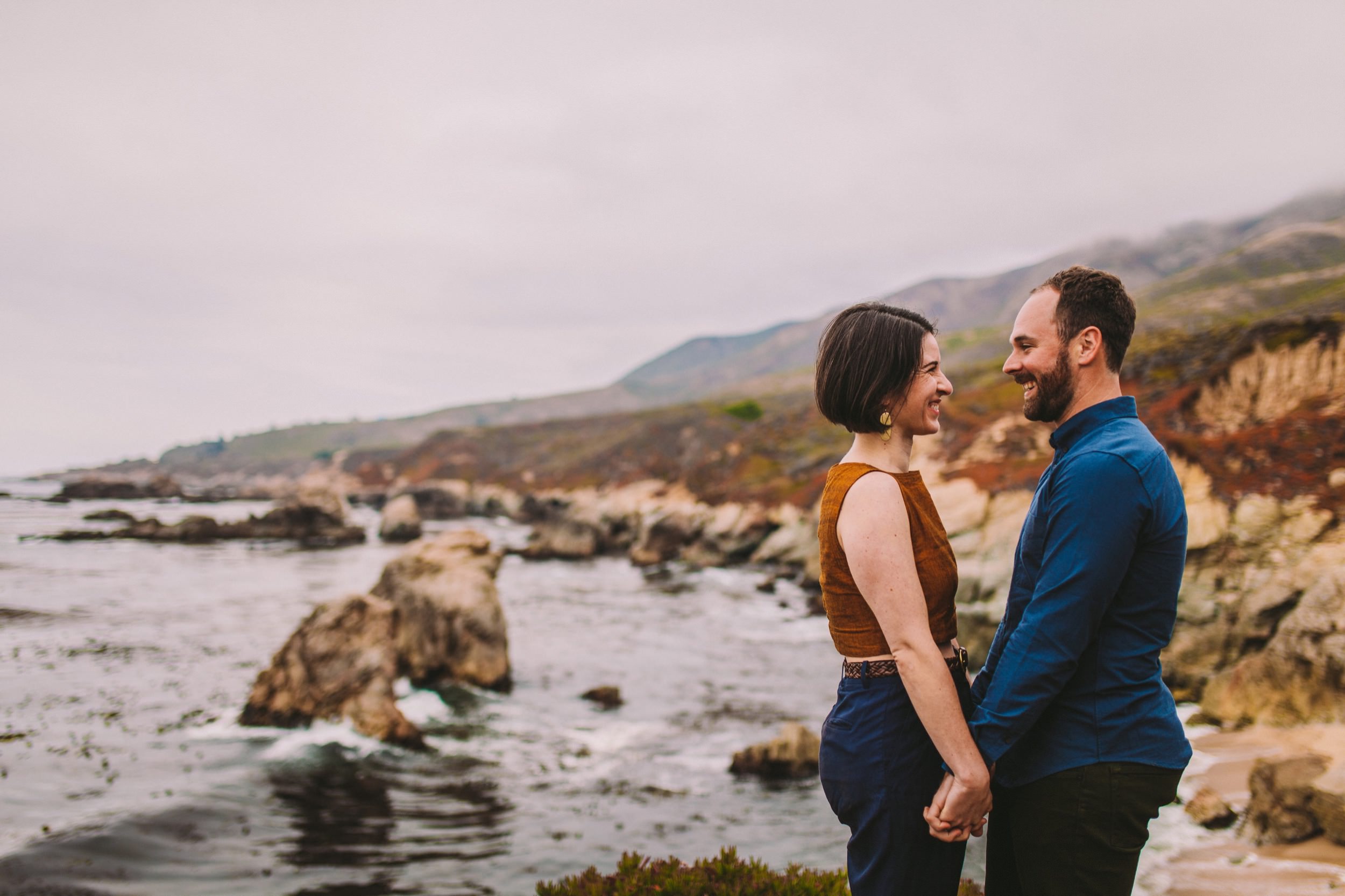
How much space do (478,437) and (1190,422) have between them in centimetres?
11095

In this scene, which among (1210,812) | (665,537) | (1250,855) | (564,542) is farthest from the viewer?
(564,542)

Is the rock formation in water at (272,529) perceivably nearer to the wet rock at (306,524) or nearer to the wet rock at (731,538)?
the wet rock at (306,524)

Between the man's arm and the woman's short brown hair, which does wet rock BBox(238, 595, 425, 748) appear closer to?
the woman's short brown hair

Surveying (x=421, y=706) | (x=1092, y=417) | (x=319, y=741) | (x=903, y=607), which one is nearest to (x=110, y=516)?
(x=421, y=706)

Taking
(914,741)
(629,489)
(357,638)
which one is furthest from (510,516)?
(914,741)

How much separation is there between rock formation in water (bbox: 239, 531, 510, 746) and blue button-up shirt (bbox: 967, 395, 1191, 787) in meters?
13.3

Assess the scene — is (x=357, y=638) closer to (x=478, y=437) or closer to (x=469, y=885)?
(x=469, y=885)

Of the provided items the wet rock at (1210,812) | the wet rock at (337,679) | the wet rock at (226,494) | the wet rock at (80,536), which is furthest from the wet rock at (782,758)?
the wet rock at (226,494)

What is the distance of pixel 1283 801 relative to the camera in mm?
7137

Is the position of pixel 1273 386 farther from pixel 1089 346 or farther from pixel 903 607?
pixel 903 607

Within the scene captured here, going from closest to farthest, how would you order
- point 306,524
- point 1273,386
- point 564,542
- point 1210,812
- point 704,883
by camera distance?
1. point 704,883
2. point 1210,812
3. point 1273,386
4. point 564,542
5. point 306,524

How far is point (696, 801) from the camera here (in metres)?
11.6

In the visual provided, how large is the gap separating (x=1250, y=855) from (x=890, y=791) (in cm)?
693

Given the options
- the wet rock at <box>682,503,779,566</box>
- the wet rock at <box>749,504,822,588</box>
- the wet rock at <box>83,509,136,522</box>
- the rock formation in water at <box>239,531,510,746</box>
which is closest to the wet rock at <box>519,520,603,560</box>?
the wet rock at <box>682,503,779,566</box>
